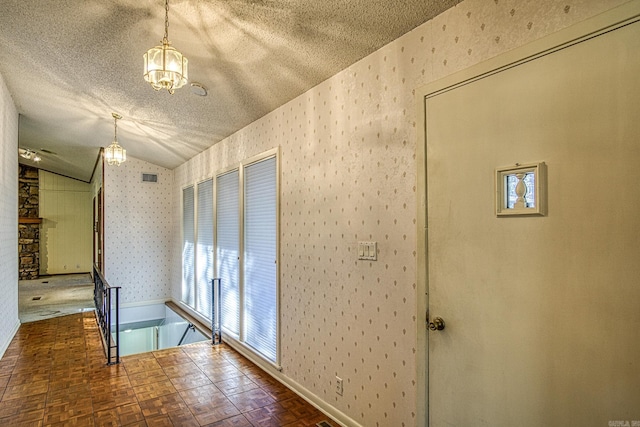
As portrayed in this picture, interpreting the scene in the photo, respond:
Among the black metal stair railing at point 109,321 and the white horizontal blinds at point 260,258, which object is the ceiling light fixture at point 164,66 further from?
the black metal stair railing at point 109,321

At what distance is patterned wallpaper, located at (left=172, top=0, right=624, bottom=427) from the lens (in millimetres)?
1774

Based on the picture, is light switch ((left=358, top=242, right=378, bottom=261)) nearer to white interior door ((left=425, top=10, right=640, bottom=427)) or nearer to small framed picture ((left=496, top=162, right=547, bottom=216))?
white interior door ((left=425, top=10, right=640, bottom=427))

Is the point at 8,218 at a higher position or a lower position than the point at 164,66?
lower

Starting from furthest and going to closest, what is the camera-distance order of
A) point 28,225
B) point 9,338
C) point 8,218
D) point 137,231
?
point 28,225, point 137,231, point 8,218, point 9,338

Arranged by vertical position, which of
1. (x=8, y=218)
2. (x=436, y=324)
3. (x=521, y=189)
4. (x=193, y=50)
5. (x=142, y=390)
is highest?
(x=193, y=50)

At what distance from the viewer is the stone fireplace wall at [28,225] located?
10.1 m

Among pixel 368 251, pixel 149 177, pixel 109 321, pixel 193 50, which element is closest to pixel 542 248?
pixel 368 251

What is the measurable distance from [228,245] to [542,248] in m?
3.84

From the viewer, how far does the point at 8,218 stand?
4.63 metres

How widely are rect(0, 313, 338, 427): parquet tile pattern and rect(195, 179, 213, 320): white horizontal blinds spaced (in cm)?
107

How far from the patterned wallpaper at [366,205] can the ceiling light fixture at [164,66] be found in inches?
44.9

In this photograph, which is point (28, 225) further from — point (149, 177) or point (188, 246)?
point (188, 246)

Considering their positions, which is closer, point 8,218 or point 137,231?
point 8,218

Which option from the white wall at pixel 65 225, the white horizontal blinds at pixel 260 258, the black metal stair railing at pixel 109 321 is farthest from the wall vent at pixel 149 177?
the white wall at pixel 65 225
